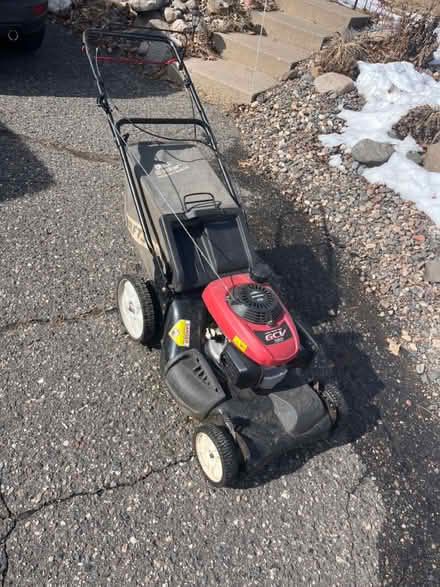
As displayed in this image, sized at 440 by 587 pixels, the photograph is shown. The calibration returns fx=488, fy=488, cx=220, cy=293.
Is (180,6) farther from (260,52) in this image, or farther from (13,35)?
(13,35)

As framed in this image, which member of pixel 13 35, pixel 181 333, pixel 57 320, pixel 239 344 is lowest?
pixel 57 320

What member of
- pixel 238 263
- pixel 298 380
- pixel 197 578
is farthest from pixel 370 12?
pixel 197 578

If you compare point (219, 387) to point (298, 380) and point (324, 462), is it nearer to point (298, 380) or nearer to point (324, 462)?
point (298, 380)

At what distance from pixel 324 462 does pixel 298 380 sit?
0.51 meters

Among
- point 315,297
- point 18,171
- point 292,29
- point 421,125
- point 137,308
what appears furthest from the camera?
point 292,29

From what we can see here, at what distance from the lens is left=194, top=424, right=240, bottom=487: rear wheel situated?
226cm

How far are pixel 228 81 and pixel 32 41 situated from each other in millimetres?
2424

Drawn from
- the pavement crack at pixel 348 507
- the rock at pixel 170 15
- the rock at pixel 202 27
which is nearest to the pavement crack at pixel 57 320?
the pavement crack at pixel 348 507

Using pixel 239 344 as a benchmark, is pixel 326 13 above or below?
above

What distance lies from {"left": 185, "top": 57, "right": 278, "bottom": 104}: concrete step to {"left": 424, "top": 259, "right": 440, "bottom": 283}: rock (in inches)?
131

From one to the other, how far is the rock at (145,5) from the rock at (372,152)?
427 cm

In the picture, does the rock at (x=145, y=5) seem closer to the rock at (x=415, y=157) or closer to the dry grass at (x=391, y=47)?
the dry grass at (x=391, y=47)

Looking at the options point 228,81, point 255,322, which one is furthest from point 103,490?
point 228,81

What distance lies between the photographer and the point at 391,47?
6312 millimetres
